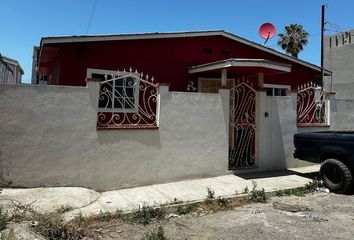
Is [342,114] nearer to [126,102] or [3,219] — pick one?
[126,102]

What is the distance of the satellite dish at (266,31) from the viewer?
13.5 m

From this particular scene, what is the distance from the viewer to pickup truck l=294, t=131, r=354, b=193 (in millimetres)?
7547

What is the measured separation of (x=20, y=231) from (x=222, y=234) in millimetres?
2835

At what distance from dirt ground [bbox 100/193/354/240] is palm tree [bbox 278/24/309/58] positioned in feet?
99.9

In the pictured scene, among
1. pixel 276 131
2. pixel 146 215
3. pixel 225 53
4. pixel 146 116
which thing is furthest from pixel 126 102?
pixel 225 53

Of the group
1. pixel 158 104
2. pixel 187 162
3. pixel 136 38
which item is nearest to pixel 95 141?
pixel 158 104

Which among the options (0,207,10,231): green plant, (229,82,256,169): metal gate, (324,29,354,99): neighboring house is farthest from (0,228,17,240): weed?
(324,29,354,99): neighboring house

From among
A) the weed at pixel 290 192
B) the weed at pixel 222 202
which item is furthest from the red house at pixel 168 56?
the weed at pixel 222 202

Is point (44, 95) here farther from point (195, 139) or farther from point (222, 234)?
point (222, 234)

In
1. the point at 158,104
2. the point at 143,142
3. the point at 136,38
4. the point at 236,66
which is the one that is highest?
the point at 136,38

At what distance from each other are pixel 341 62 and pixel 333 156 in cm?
1578

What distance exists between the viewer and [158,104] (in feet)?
26.5

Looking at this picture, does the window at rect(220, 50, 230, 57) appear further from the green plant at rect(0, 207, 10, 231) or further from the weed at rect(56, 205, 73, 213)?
the green plant at rect(0, 207, 10, 231)

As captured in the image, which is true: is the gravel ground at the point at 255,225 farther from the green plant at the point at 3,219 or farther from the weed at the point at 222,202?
the weed at the point at 222,202
